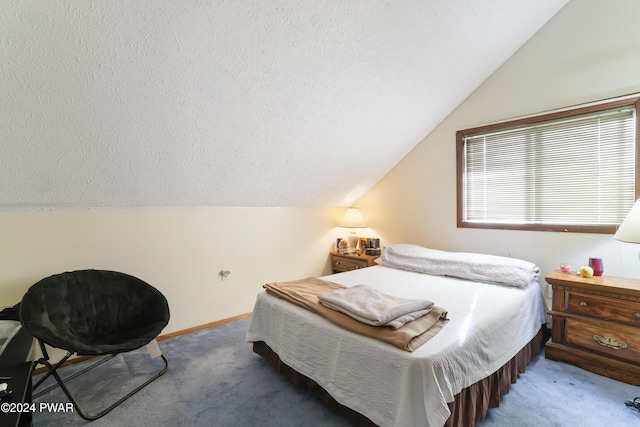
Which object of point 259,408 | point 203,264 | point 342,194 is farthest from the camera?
point 342,194

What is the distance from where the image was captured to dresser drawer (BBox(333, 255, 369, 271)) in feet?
12.1

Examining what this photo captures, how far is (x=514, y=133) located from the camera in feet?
9.45

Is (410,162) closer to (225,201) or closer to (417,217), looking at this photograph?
(417,217)

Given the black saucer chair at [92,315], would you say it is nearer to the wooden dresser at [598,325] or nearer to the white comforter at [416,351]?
the white comforter at [416,351]

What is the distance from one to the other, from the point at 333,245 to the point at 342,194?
0.78m

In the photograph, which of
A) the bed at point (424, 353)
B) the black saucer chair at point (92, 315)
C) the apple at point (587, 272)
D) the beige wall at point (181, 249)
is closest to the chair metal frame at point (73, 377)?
the black saucer chair at point (92, 315)

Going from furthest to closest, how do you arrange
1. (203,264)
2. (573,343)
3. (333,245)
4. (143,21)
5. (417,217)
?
(333,245)
(417,217)
(203,264)
(573,343)
(143,21)

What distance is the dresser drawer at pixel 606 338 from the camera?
6.42ft

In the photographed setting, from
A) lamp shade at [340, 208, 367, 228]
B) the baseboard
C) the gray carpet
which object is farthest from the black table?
lamp shade at [340, 208, 367, 228]

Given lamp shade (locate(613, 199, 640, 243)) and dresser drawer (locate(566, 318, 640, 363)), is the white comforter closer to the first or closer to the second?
dresser drawer (locate(566, 318, 640, 363))

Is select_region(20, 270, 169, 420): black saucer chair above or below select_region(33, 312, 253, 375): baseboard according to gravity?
above

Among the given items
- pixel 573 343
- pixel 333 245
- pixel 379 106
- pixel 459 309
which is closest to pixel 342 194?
pixel 333 245

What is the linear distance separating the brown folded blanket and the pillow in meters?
0.97

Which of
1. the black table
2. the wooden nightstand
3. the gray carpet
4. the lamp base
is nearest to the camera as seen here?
the black table
